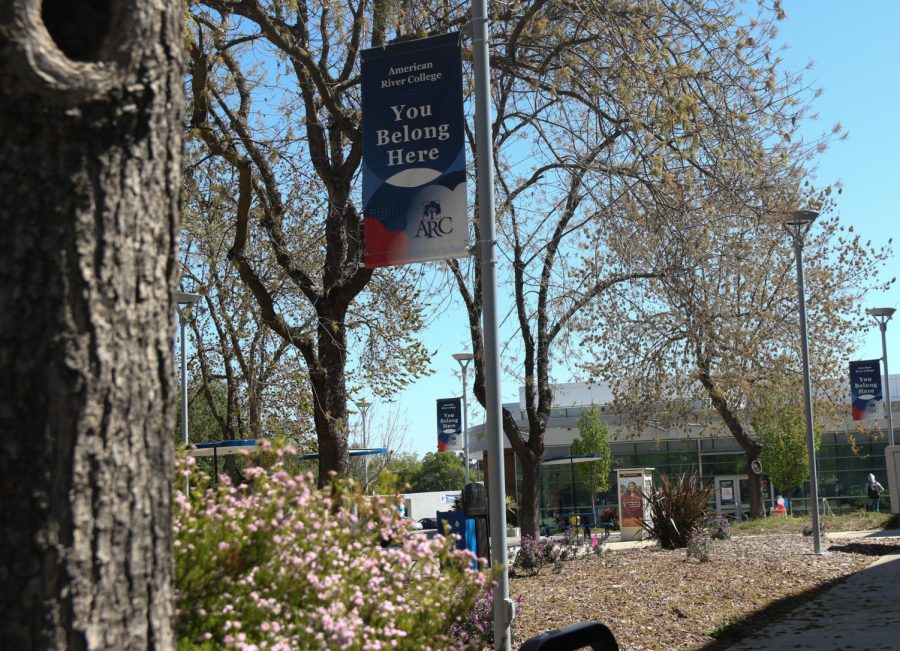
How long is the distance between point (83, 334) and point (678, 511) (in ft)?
61.9

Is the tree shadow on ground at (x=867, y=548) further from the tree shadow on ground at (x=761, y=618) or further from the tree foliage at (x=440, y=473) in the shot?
the tree foliage at (x=440, y=473)

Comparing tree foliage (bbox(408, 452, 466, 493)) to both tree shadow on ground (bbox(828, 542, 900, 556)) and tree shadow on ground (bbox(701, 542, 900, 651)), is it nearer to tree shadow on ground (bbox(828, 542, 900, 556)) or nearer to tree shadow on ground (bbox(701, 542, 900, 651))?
tree shadow on ground (bbox(828, 542, 900, 556))

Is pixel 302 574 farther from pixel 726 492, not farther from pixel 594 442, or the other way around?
pixel 726 492

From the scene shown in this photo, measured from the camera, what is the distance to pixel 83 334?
296 centimetres

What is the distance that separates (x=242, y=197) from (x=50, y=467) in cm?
989

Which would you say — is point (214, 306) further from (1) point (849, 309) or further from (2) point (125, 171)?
(2) point (125, 171)

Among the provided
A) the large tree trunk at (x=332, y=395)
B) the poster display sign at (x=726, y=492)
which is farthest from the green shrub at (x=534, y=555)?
the poster display sign at (x=726, y=492)

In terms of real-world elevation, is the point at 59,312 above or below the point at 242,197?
below

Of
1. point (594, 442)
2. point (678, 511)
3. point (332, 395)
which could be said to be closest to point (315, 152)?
point (332, 395)

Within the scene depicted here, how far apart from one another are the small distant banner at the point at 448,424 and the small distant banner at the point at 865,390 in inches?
516

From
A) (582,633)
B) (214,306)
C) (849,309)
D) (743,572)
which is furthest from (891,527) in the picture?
(582,633)

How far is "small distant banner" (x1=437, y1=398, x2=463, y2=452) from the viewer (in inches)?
1479

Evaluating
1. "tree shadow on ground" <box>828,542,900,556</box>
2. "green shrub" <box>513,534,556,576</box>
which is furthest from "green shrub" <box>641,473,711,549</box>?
"green shrub" <box>513,534,556,576</box>

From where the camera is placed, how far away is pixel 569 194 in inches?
656
